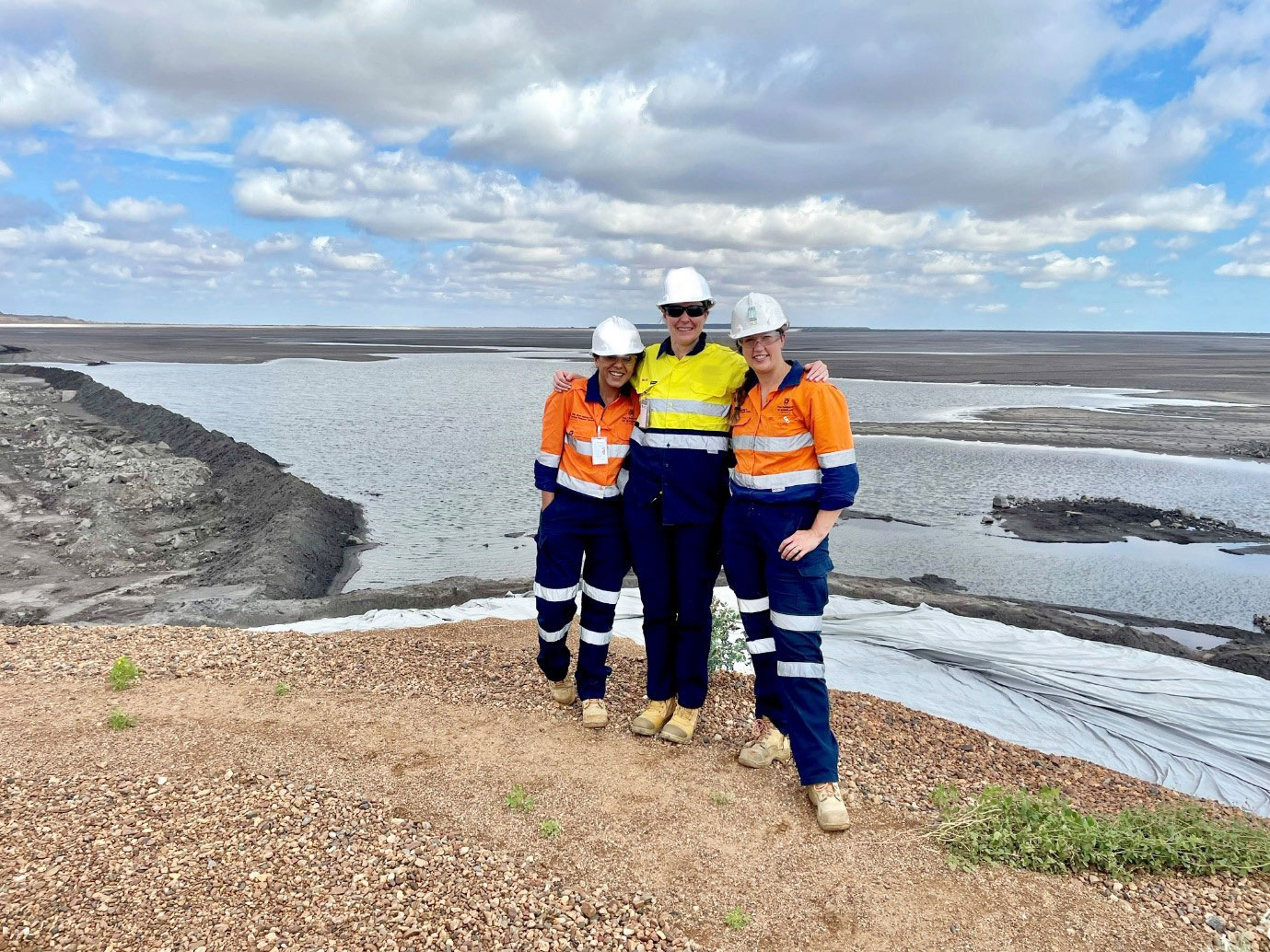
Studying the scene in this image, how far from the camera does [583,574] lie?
5.23 meters

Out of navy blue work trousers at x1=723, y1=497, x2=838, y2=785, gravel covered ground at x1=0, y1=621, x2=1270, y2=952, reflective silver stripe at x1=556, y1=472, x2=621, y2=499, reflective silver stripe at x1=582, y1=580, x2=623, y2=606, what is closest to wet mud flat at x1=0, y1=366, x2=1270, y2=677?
gravel covered ground at x1=0, y1=621, x2=1270, y2=952

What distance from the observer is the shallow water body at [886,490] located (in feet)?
38.0

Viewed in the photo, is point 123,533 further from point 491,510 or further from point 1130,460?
point 1130,460

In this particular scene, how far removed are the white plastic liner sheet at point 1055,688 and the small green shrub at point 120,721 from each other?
3.59 meters

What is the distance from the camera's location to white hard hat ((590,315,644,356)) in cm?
475

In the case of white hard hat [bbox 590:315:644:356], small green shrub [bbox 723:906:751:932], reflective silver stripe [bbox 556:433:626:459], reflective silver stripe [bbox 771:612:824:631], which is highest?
white hard hat [bbox 590:315:644:356]

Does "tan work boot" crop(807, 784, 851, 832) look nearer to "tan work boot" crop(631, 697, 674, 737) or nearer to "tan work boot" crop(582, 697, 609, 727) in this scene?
"tan work boot" crop(631, 697, 674, 737)

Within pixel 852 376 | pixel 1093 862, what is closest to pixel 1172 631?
pixel 1093 862

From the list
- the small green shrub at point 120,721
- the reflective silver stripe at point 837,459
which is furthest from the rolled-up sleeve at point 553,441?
the small green shrub at point 120,721

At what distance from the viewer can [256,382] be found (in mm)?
40688

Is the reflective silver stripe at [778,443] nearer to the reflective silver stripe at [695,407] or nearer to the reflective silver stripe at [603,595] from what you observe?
the reflective silver stripe at [695,407]

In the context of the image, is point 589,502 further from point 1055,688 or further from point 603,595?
point 1055,688

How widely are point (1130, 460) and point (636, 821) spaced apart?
64.9 ft

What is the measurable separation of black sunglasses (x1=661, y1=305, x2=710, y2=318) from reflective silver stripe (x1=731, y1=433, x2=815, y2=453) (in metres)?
0.77
